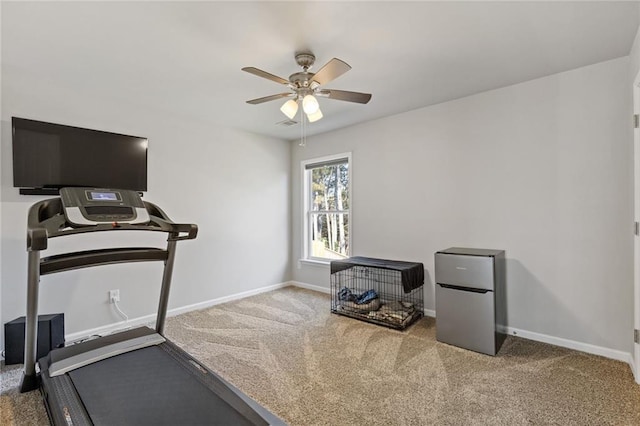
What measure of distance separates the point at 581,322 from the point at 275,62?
3.33 meters

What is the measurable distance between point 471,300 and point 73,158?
378 centimetres

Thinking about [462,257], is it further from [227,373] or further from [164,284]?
[164,284]

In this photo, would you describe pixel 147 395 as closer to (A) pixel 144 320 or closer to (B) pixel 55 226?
(B) pixel 55 226

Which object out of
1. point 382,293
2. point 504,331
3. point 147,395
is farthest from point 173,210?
point 504,331

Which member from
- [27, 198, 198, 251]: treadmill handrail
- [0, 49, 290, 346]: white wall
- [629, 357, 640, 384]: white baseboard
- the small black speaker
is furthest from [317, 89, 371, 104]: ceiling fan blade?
the small black speaker

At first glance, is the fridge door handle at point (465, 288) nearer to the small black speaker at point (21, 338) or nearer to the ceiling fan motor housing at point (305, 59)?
the ceiling fan motor housing at point (305, 59)

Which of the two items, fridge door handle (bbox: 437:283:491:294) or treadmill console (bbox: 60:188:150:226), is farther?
fridge door handle (bbox: 437:283:491:294)

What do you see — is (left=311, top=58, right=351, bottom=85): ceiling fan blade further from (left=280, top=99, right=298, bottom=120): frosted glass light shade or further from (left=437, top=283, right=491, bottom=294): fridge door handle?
(left=437, top=283, right=491, bottom=294): fridge door handle

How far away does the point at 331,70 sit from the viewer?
2061 millimetres

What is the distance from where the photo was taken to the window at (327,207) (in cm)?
455

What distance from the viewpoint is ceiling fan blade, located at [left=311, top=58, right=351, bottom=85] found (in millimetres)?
1941

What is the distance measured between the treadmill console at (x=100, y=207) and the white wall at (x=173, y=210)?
1243mm

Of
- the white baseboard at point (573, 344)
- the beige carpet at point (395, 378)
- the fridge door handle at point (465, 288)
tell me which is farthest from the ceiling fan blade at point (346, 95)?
the white baseboard at point (573, 344)

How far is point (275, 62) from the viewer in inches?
99.8
